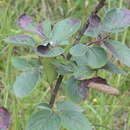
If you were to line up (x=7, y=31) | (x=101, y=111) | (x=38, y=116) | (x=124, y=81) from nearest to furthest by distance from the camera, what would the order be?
(x=38, y=116)
(x=101, y=111)
(x=7, y=31)
(x=124, y=81)

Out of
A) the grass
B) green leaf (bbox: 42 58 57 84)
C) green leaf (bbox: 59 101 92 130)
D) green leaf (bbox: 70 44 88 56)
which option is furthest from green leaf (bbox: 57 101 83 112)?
the grass

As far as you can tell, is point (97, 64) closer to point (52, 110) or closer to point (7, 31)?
point (52, 110)

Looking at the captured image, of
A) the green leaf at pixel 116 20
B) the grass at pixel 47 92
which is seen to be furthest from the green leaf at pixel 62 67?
the grass at pixel 47 92

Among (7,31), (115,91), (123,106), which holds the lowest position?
(123,106)

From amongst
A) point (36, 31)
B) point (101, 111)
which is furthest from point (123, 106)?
point (36, 31)

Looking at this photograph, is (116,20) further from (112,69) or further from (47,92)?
(47,92)

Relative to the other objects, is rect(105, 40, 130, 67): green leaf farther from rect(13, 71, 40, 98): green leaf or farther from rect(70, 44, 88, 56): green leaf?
rect(13, 71, 40, 98): green leaf

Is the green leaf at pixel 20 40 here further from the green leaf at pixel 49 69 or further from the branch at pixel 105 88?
the branch at pixel 105 88
